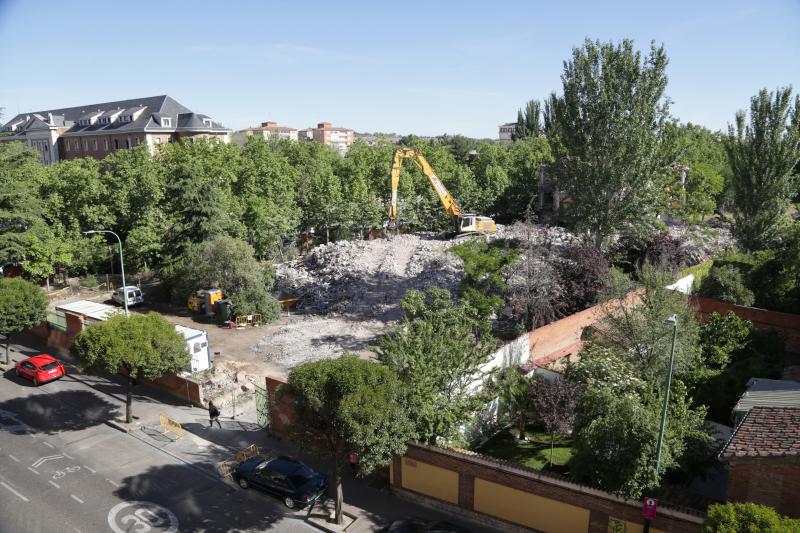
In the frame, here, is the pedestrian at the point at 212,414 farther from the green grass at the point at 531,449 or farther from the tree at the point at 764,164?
the tree at the point at 764,164

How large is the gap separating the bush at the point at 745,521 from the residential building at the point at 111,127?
72959 millimetres

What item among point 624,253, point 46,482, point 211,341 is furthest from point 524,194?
point 46,482

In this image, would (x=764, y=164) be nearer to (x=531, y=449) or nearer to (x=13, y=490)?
(x=531, y=449)

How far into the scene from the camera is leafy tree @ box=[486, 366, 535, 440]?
1814cm

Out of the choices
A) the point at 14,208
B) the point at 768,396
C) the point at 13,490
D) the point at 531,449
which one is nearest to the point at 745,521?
the point at 768,396

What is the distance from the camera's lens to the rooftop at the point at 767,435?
11.7 meters

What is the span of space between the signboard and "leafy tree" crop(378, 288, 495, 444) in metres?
5.18

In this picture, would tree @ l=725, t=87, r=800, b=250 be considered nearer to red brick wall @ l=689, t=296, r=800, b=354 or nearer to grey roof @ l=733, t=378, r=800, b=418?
red brick wall @ l=689, t=296, r=800, b=354

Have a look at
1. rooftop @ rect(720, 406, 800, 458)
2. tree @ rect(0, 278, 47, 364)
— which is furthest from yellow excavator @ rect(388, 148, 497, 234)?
rooftop @ rect(720, 406, 800, 458)

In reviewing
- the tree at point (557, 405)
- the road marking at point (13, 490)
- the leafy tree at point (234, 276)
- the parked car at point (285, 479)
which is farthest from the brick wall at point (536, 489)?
the leafy tree at point (234, 276)

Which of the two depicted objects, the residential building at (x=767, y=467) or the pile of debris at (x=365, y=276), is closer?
the residential building at (x=767, y=467)

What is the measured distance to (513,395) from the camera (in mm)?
18156

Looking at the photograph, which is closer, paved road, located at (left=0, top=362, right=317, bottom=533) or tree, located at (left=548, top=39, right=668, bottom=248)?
paved road, located at (left=0, top=362, right=317, bottom=533)

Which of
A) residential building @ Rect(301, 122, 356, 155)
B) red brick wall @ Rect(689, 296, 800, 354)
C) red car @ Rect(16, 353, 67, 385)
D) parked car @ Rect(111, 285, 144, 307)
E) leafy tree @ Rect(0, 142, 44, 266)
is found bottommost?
red car @ Rect(16, 353, 67, 385)
